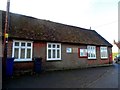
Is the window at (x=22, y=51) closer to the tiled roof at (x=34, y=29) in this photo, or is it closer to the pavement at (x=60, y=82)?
the tiled roof at (x=34, y=29)

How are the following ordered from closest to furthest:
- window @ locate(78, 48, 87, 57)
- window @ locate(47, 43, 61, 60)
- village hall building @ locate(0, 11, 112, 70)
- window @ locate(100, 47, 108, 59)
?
village hall building @ locate(0, 11, 112, 70) → window @ locate(47, 43, 61, 60) → window @ locate(78, 48, 87, 57) → window @ locate(100, 47, 108, 59)

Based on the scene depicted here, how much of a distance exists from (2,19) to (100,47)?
603 inches

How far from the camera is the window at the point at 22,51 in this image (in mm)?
14594

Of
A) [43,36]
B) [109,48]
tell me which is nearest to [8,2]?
[43,36]

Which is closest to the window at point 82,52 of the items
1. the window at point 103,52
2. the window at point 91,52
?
the window at point 91,52

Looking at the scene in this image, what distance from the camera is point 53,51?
17.8 metres

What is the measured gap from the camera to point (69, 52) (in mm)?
19469

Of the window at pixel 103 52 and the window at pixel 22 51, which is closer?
the window at pixel 22 51

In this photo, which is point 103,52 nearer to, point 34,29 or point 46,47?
point 46,47

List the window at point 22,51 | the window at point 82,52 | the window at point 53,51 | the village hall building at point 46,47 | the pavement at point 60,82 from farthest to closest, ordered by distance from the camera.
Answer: the window at point 82,52 → the window at point 53,51 → the village hall building at point 46,47 → the window at point 22,51 → the pavement at point 60,82

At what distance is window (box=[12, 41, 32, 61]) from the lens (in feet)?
47.9

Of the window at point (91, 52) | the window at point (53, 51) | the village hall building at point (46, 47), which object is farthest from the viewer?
the window at point (91, 52)

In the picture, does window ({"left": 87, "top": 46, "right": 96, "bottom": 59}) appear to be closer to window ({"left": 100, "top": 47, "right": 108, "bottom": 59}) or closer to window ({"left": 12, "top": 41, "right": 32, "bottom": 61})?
window ({"left": 100, "top": 47, "right": 108, "bottom": 59})

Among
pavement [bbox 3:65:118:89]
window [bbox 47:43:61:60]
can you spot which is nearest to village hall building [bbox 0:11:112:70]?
window [bbox 47:43:61:60]
